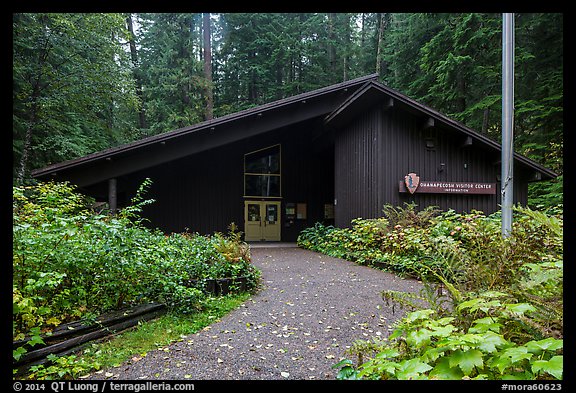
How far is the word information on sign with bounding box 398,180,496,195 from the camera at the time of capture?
11.3 meters

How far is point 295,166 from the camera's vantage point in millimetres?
15047

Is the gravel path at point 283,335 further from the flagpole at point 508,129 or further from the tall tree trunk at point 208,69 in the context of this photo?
the tall tree trunk at point 208,69

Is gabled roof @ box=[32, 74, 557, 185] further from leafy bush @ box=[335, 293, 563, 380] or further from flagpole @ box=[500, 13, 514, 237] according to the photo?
leafy bush @ box=[335, 293, 563, 380]

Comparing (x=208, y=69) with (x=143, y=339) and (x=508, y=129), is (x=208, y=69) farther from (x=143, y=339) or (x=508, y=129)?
(x=143, y=339)

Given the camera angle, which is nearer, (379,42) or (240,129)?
(240,129)

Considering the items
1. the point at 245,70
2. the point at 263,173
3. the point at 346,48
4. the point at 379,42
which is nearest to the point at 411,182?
the point at 263,173

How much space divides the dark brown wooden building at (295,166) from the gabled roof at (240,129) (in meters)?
0.03

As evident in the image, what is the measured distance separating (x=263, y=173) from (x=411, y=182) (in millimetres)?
6580

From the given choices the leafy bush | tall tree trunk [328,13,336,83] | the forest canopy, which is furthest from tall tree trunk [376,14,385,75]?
the leafy bush

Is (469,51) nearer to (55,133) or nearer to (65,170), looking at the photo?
(65,170)

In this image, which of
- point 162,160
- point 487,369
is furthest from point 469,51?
point 487,369

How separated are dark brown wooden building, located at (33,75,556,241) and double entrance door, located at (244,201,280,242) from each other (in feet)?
0.15

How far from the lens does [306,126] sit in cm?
1507

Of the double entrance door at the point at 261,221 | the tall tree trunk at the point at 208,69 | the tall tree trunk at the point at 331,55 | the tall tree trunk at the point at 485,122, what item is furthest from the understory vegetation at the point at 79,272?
the tall tree trunk at the point at 331,55
